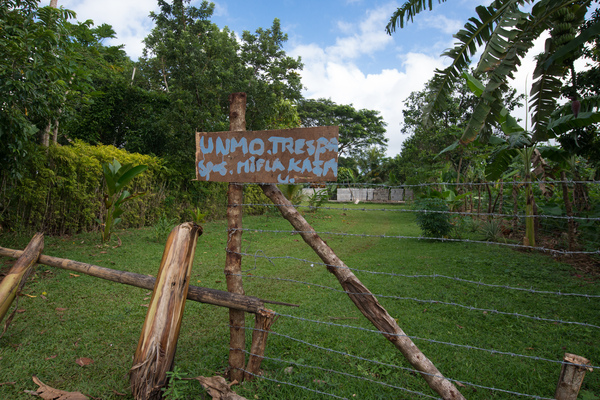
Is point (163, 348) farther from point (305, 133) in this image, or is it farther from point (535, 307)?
point (535, 307)

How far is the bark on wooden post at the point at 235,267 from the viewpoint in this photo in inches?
95.8

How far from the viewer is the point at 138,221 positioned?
860 centimetres

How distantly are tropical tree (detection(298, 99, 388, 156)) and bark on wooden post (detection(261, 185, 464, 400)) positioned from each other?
30.6m

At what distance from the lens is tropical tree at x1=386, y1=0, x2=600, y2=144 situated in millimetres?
3648

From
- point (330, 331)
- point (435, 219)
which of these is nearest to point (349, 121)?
point (435, 219)

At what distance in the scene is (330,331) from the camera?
129 inches

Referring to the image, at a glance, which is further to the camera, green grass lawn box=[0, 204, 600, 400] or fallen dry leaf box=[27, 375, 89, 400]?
green grass lawn box=[0, 204, 600, 400]

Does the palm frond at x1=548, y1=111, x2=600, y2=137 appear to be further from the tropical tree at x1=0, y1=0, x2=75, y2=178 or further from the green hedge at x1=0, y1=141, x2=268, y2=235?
the green hedge at x1=0, y1=141, x2=268, y2=235

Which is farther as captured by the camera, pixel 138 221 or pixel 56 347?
pixel 138 221

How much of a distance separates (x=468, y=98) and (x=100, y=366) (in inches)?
830

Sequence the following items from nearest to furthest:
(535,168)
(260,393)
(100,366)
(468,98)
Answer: (260,393) < (100,366) < (535,168) < (468,98)

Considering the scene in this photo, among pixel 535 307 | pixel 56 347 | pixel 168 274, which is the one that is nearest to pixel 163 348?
pixel 168 274

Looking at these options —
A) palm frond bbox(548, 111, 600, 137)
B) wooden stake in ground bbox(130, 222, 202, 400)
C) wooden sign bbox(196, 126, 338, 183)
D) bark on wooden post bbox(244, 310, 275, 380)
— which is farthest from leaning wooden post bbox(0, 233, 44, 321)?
palm frond bbox(548, 111, 600, 137)

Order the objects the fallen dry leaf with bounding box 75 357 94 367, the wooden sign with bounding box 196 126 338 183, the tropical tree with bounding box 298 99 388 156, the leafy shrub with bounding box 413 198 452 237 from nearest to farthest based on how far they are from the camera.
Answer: the wooden sign with bounding box 196 126 338 183 → the fallen dry leaf with bounding box 75 357 94 367 → the leafy shrub with bounding box 413 198 452 237 → the tropical tree with bounding box 298 99 388 156
